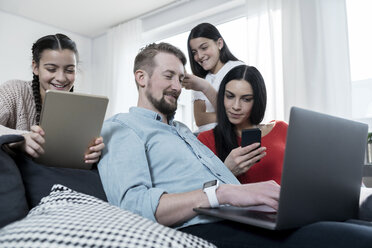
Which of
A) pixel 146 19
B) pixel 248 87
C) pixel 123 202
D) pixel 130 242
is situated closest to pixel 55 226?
pixel 130 242

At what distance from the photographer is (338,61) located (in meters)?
2.93

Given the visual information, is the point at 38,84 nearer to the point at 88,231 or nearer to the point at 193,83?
the point at 193,83

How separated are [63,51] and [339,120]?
1.28 m

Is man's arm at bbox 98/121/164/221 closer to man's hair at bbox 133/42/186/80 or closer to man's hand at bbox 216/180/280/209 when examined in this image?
man's hand at bbox 216/180/280/209

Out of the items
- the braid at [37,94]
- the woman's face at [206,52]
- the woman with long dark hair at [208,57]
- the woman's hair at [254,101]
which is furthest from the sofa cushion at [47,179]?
the woman's face at [206,52]

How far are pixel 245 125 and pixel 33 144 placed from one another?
1170 millimetres

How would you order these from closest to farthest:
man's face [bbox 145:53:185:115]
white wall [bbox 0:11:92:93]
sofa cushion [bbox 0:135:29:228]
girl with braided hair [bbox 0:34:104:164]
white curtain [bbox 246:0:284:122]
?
sofa cushion [bbox 0:135:29:228]
man's face [bbox 145:53:185:115]
girl with braided hair [bbox 0:34:104:164]
white curtain [bbox 246:0:284:122]
white wall [bbox 0:11:92:93]

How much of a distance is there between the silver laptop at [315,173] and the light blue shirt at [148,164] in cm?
19

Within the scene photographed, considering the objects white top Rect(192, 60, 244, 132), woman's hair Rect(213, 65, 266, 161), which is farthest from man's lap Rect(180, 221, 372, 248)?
white top Rect(192, 60, 244, 132)

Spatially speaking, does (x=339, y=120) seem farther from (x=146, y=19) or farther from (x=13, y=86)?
(x=146, y=19)

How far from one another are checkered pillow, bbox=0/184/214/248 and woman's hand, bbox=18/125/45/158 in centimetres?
33

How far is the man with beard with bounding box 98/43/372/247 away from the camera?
2.86 feet

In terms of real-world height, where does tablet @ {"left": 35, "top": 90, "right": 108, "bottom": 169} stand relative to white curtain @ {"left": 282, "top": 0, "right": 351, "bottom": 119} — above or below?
below

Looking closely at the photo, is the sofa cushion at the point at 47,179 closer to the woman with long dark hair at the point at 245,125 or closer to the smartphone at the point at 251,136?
the smartphone at the point at 251,136
